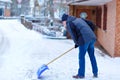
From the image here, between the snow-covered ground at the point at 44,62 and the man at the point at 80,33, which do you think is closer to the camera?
the man at the point at 80,33

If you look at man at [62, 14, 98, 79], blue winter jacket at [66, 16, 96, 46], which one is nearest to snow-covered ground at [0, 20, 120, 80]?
man at [62, 14, 98, 79]

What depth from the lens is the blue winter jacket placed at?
27.7 ft

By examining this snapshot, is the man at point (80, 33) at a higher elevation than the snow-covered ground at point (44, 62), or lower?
higher

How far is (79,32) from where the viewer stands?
8508mm

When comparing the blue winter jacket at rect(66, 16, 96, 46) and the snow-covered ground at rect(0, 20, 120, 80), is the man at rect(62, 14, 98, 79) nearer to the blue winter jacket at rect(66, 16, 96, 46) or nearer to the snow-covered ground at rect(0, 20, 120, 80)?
the blue winter jacket at rect(66, 16, 96, 46)

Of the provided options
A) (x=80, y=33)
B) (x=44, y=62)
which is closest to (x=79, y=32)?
(x=80, y=33)

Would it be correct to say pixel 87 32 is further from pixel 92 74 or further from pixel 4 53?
pixel 4 53

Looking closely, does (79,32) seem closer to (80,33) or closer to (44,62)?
(80,33)

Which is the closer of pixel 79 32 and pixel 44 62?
pixel 79 32

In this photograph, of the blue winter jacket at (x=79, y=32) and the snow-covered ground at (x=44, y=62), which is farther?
the snow-covered ground at (x=44, y=62)

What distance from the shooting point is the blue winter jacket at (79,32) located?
333 inches

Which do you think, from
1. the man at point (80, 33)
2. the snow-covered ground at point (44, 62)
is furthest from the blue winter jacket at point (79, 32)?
the snow-covered ground at point (44, 62)

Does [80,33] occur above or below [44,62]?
above

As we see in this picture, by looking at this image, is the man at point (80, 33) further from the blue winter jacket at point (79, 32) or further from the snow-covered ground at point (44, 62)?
the snow-covered ground at point (44, 62)
